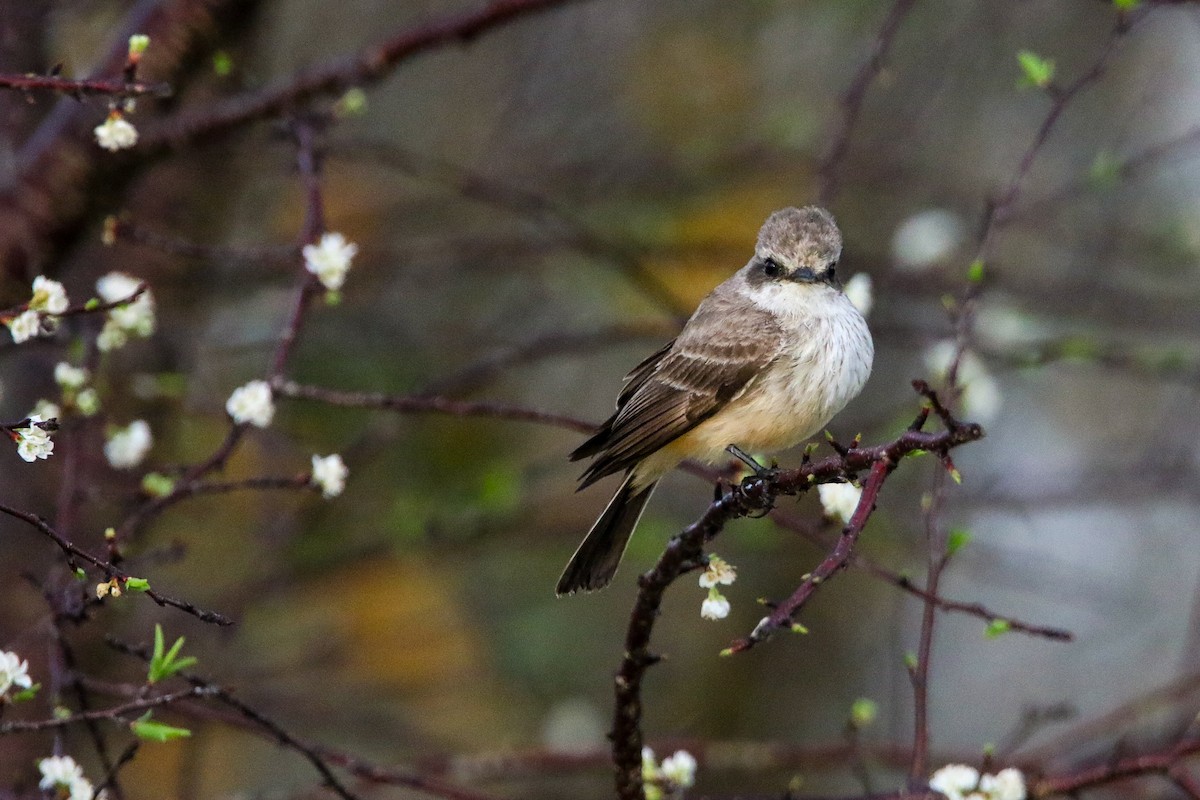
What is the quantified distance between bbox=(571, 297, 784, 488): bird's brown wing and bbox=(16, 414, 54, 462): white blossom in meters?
2.01

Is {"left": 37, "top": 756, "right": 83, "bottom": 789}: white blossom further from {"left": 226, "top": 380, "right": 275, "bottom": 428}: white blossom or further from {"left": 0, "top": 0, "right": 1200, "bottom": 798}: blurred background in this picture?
{"left": 226, "top": 380, "right": 275, "bottom": 428}: white blossom

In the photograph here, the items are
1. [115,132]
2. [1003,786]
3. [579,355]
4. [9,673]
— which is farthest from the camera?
[579,355]

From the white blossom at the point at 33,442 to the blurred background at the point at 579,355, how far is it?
1106mm

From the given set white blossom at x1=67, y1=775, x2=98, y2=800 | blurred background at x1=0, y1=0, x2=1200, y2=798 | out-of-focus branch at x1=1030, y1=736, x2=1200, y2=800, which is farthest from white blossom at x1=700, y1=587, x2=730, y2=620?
blurred background at x1=0, y1=0, x2=1200, y2=798

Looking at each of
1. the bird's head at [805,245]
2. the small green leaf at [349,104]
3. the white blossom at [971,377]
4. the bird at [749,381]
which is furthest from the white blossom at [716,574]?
Answer: the small green leaf at [349,104]

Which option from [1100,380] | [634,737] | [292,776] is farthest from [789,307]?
[1100,380]

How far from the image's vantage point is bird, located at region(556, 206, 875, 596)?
14.6ft

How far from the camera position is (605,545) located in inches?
176

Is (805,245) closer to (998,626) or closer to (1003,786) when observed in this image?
(998,626)

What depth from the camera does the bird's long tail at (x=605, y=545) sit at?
Answer: 4.28 meters

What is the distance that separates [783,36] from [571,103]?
63.5 inches

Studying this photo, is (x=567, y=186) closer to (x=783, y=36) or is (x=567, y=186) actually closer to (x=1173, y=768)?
(x=783, y=36)

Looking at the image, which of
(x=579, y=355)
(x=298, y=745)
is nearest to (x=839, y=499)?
(x=298, y=745)

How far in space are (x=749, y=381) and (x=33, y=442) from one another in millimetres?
2546
